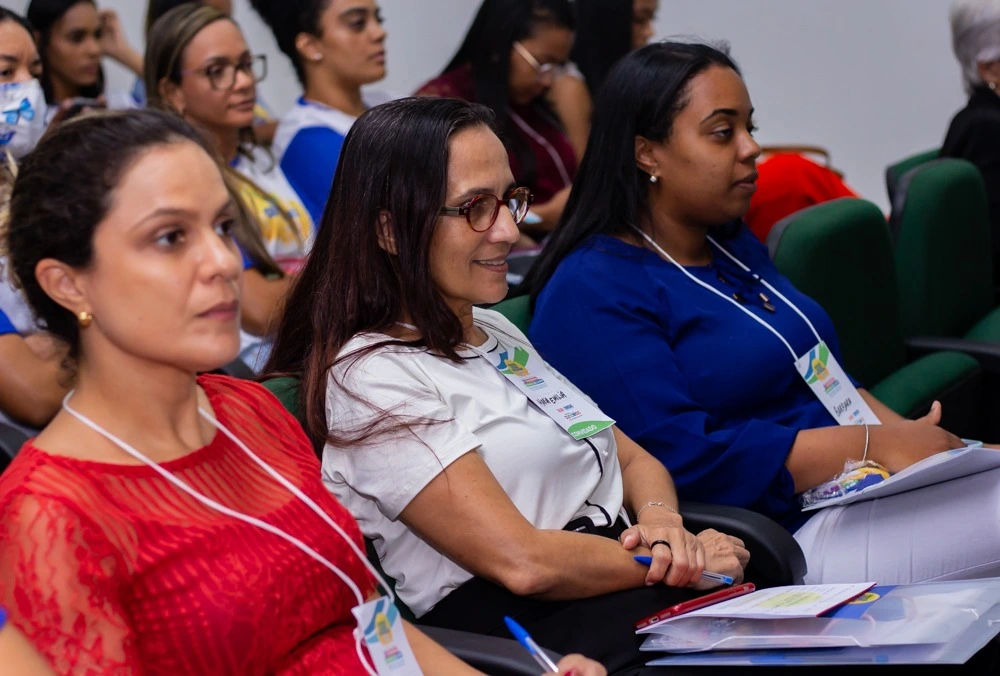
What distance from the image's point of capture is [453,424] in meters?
1.65

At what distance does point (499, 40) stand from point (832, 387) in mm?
2268

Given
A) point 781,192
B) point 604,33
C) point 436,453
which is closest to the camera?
point 436,453

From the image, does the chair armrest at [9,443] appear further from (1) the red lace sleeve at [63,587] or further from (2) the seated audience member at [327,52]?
(2) the seated audience member at [327,52]

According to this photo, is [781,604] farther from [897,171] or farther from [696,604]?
[897,171]

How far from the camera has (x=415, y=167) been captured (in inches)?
68.9

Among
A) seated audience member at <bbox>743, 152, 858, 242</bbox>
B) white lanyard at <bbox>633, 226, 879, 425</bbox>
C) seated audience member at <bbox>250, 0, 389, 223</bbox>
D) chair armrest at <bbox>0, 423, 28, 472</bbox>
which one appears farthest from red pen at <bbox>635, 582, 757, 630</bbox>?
seated audience member at <bbox>250, 0, 389, 223</bbox>

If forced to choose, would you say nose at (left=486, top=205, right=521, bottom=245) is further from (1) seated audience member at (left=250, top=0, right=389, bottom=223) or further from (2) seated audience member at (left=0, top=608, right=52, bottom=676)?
(1) seated audience member at (left=250, top=0, right=389, bottom=223)

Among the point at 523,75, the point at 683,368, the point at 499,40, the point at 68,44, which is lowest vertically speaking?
the point at 683,368

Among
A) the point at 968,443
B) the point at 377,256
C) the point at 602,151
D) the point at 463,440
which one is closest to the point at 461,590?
the point at 463,440

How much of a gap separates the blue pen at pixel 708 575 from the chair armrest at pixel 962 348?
1.37 m

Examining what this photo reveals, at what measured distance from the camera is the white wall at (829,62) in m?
5.53

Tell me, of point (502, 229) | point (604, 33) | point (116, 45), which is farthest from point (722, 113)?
point (116, 45)

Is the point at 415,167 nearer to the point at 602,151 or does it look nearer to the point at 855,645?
the point at 602,151

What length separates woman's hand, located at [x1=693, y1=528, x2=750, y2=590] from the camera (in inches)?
69.2
